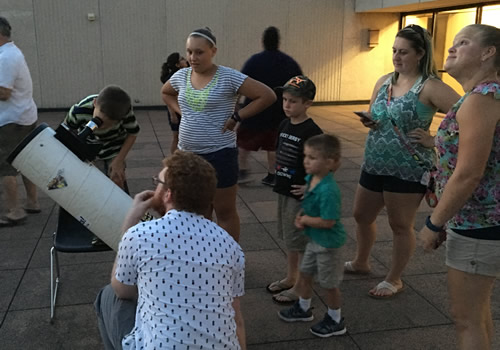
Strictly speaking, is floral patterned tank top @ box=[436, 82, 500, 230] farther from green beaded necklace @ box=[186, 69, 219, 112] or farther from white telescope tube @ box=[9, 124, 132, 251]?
green beaded necklace @ box=[186, 69, 219, 112]

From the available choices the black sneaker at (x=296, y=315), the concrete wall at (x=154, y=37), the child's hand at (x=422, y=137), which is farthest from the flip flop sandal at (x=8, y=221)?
the concrete wall at (x=154, y=37)

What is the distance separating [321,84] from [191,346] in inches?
554

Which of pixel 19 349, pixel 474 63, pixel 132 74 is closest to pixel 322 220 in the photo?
pixel 474 63

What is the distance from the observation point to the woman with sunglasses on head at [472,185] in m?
1.97

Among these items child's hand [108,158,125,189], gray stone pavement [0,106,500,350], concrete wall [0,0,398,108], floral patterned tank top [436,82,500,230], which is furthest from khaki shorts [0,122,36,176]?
concrete wall [0,0,398,108]

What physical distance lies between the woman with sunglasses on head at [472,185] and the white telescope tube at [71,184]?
156 cm

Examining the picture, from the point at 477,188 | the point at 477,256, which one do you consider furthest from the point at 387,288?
the point at 477,188

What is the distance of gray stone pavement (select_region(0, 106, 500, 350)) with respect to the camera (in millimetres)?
3020

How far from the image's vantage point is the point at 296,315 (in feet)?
10.6

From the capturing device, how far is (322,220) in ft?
9.41

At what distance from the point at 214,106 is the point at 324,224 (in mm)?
1188

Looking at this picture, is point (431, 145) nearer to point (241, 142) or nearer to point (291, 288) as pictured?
point (291, 288)

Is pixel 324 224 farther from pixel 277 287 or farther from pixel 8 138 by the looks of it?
pixel 8 138

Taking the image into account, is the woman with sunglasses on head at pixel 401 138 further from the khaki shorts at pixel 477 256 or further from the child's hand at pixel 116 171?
the child's hand at pixel 116 171
